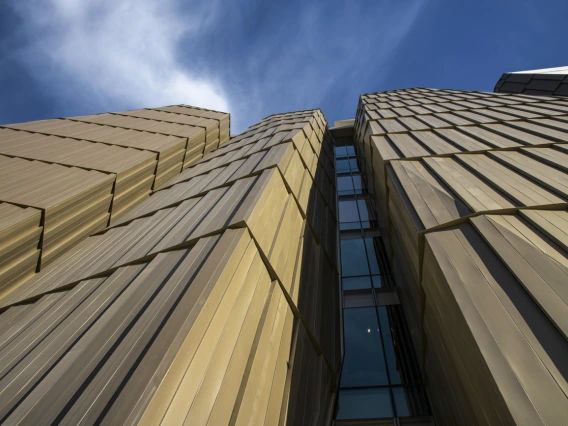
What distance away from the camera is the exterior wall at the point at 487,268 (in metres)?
2.65

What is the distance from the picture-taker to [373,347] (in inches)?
257

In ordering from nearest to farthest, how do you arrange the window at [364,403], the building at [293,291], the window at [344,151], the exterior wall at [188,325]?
the exterior wall at [188,325] → the building at [293,291] → the window at [364,403] → the window at [344,151]

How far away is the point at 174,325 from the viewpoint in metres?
2.95

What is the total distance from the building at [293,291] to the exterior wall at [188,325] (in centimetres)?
2

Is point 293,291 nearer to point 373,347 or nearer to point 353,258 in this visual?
point 373,347

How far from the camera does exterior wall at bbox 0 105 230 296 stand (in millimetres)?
7328

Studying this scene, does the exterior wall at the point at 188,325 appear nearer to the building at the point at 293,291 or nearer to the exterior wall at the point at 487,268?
the building at the point at 293,291

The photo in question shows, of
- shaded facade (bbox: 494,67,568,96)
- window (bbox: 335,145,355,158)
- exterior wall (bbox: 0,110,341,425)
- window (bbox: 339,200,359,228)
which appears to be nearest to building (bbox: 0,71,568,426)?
exterior wall (bbox: 0,110,341,425)

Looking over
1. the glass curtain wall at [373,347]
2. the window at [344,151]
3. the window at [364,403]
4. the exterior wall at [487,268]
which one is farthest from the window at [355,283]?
the window at [344,151]

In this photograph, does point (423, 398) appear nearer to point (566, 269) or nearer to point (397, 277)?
point (397, 277)

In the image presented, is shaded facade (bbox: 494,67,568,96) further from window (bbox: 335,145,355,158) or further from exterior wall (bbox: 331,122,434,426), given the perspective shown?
exterior wall (bbox: 331,122,434,426)

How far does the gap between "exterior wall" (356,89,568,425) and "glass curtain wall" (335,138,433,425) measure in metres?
0.45

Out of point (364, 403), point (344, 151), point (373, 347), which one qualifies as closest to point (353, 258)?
point (373, 347)

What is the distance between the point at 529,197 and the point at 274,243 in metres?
4.62
